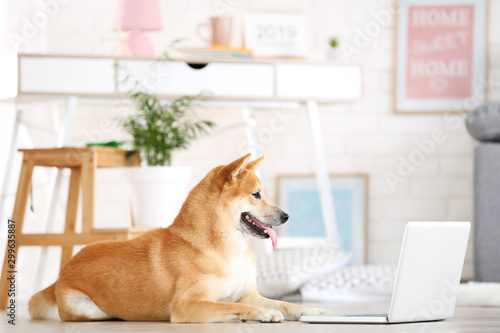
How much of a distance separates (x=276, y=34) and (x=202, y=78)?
2.05 ft

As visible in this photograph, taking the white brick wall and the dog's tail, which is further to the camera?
the white brick wall

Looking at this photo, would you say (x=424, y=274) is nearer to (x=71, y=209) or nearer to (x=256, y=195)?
(x=256, y=195)

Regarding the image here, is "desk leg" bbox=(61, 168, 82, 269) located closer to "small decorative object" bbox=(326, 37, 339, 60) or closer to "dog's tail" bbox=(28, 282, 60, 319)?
"dog's tail" bbox=(28, 282, 60, 319)

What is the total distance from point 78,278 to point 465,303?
4.11 feet

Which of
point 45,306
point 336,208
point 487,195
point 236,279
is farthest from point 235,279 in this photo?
point 336,208

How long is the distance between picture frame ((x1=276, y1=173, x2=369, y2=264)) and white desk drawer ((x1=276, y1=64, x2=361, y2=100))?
0.70 meters

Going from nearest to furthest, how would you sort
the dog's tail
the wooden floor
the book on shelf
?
the wooden floor
the dog's tail
the book on shelf

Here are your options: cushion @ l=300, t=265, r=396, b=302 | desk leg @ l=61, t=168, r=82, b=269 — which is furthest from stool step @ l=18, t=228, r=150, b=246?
cushion @ l=300, t=265, r=396, b=302

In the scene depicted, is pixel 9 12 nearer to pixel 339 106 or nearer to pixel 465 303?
pixel 339 106

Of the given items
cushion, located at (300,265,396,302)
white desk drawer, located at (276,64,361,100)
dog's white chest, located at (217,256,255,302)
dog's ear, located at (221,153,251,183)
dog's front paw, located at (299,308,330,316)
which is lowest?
cushion, located at (300,265,396,302)

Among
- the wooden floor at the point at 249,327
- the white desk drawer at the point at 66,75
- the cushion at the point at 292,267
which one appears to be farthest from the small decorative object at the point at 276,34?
the wooden floor at the point at 249,327

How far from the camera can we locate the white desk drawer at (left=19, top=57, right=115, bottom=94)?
266cm

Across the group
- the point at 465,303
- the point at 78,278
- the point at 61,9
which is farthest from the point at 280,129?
the point at 78,278

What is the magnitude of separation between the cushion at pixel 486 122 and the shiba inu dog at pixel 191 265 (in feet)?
4.72
